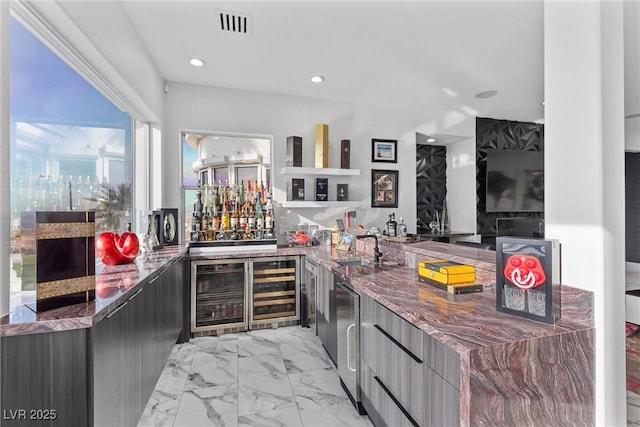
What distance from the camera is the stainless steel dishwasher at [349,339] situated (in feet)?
5.84

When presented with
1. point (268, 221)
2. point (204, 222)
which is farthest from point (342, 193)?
point (204, 222)

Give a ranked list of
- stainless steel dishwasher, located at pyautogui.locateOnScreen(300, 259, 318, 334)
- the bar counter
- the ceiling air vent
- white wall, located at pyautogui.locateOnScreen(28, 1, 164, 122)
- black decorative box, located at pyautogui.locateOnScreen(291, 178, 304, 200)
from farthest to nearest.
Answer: black decorative box, located at pyautogui.locateOnScreen(291, 178, 304, 200)
stainless steel dishwasher, located at pyautogui.locateOnScreen(300, 259, 318, 334)
the ceiling air vent
white wall, located at pyautogui.locateOnScreen(28, 1, 164, 122)
the bar counter

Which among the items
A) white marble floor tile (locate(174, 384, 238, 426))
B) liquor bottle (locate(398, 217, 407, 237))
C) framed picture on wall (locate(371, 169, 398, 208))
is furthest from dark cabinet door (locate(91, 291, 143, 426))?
framed picture on wall (locate(371, 169, 398, 208))

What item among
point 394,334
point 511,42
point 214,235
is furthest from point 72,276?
point 511,42

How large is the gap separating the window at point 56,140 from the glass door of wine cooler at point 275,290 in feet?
4.44

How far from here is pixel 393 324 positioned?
138 centimetres

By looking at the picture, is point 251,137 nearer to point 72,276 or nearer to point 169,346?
point 169,346

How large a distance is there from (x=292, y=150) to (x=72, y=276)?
2673mm

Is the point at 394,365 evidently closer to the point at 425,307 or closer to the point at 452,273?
the point at 425,307

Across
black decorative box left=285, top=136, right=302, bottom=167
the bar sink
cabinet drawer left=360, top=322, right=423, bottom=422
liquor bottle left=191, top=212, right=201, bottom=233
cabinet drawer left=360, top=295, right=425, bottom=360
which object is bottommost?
cabinet drawer left=360, top=322, right=423, bottom=422

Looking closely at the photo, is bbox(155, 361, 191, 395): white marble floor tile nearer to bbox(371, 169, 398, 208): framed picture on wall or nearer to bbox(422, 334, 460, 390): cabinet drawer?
bbox(422, 334, 460, 390): cabinet drawer

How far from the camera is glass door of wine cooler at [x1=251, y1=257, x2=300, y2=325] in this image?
3.10 meters

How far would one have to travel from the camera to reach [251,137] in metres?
3.62

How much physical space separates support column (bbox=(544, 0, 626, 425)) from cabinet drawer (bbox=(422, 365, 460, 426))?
2.01 feet
